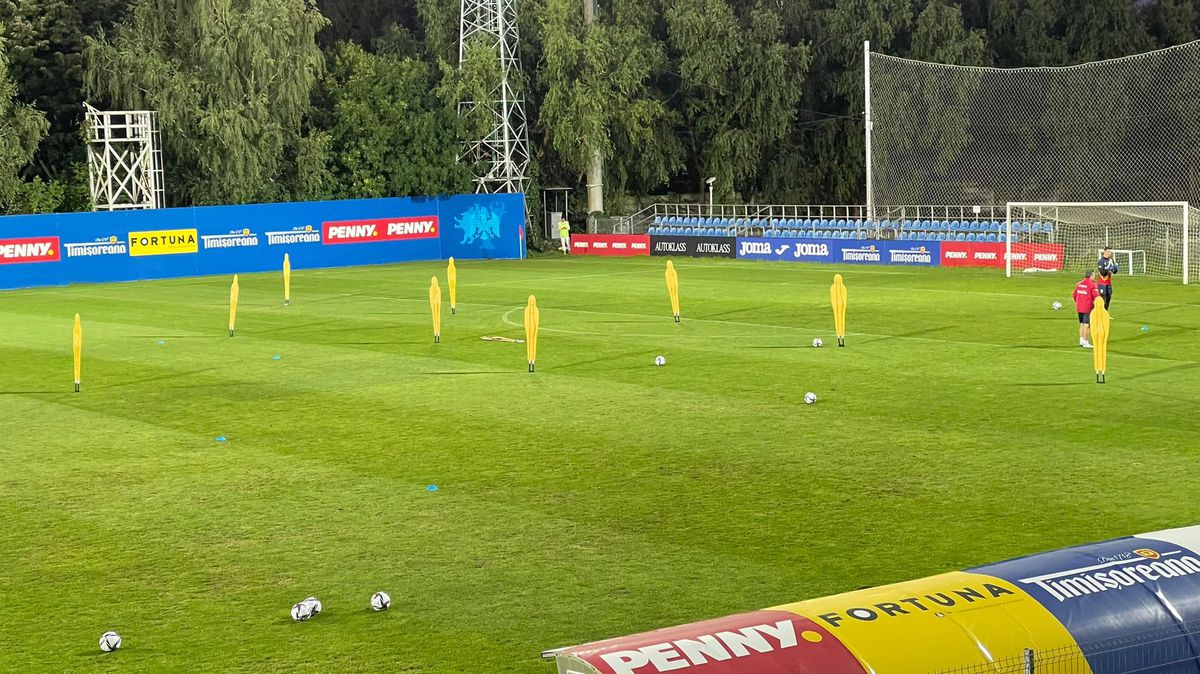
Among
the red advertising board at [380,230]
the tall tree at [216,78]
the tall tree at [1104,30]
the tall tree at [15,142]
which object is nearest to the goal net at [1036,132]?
the tall tree at [1104,30]

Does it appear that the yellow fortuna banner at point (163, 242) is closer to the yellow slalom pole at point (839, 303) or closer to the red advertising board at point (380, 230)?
the red advertising board at point (380, 230)

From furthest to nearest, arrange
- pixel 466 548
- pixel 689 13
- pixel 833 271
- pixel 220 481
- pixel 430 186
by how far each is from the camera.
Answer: pixel 689 13
pixel 430 186
pixel 833 271
pixel 220 481
pixel 466 548

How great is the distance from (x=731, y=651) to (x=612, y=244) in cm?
5426

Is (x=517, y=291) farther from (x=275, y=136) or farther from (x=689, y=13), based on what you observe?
(x=689, y=13)

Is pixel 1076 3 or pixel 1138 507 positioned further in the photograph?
pixel 1076 3

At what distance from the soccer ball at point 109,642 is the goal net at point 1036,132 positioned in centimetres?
4729

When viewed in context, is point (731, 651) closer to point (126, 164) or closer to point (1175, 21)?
point (126, 164)

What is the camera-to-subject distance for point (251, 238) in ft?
175

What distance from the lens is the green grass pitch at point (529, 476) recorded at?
10.7 m

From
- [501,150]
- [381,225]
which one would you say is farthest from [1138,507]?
[501,150]

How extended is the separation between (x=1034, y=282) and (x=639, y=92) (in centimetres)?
3272

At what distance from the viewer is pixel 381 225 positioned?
57438 millimetres

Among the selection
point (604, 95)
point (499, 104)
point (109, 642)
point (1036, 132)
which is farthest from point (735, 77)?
point (109, 642)

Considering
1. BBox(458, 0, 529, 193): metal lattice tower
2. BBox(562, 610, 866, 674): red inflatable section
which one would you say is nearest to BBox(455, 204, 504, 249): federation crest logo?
BBox(458, 0, 529, 193): metal lattice tower
